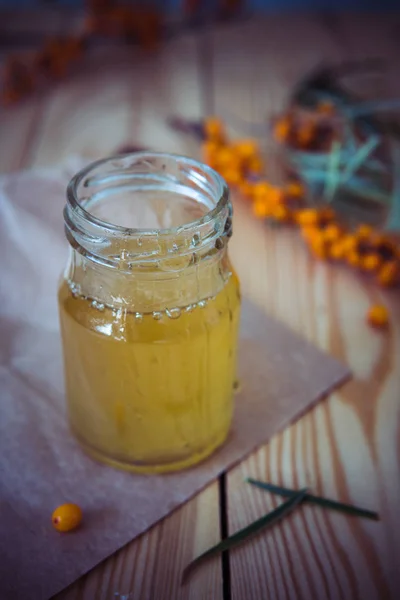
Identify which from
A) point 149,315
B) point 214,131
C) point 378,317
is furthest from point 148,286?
point 214,131

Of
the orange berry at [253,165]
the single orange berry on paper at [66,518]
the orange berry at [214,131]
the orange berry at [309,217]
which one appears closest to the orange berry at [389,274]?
the orange berry at [309,217]

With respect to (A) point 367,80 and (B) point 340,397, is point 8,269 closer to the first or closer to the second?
(B) point 340,397

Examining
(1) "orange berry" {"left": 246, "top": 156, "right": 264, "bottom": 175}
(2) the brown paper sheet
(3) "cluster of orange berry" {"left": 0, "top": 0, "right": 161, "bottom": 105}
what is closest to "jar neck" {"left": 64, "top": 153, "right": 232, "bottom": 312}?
(2) the brown paper sheet

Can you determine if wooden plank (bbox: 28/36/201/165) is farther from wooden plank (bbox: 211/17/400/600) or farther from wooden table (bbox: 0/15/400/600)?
wooden plank (bbox: 211/17/400/600)

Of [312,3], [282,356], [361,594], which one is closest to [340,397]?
[282,356]

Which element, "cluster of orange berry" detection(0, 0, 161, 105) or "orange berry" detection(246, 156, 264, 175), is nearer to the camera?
"orange berry" detection(246, 156, 264, 175)

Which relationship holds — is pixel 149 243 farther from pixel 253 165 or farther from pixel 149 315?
pixel 253 165
